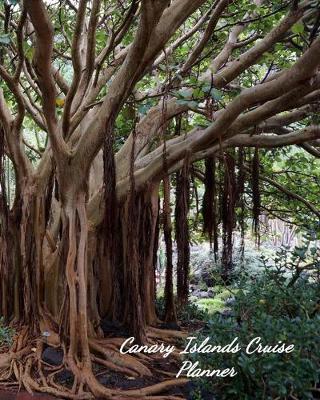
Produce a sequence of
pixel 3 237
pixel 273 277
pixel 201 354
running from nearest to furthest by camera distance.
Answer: pixel 201 354, pixel 273 277, pixel 3 237

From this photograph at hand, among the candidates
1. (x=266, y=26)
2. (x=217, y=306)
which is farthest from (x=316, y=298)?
(x=217, y=306)

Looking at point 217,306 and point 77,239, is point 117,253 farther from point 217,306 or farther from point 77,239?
point 217,306

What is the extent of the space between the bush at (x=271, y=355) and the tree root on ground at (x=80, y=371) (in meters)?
0.81

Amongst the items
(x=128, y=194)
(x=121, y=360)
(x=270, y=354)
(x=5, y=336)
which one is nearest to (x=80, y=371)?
(x=121, y=360)

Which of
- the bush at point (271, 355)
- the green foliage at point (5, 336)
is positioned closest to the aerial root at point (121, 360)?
the green foliage at point (5, 336)

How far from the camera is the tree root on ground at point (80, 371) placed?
9.74 ft

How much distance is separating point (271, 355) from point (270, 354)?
0.02m

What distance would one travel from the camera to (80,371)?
3150mm

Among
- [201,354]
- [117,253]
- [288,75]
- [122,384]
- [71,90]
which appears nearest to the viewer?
[201,354]

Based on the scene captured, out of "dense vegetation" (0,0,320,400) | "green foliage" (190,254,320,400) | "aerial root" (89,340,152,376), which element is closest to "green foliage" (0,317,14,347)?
"dense vegetation" (0,0,320,400)

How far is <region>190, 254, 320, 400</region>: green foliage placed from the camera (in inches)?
76.3

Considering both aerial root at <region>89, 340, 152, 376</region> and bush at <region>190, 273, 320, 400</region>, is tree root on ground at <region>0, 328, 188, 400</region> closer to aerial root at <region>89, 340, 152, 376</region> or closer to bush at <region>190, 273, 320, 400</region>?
aerial root at <region>89, 340, 152, 376</region>

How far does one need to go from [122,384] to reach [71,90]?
6.66 ft

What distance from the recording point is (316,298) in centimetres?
238
